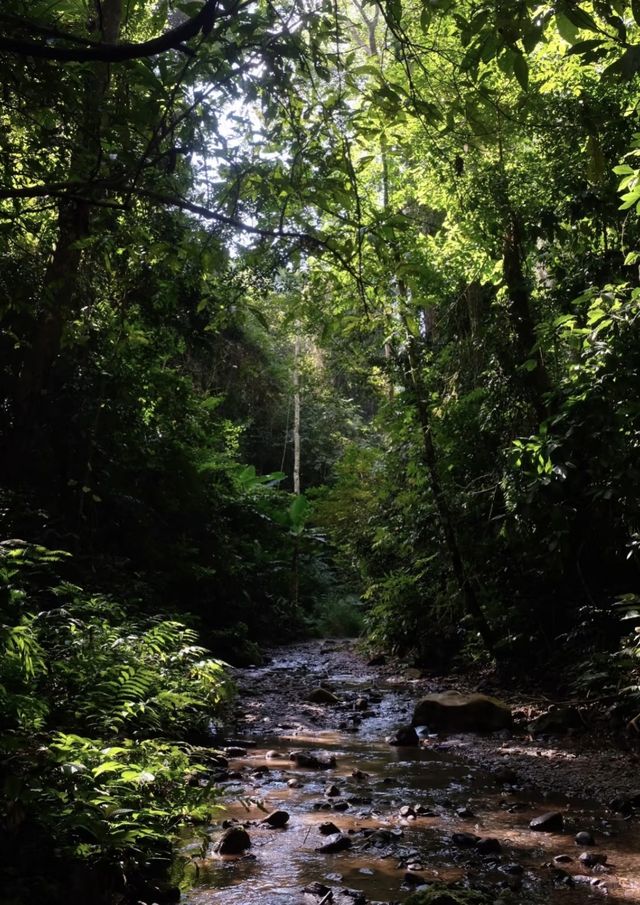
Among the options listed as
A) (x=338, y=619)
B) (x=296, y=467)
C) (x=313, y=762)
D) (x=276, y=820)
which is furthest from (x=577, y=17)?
(x=296, y=467)

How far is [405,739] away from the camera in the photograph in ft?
20.9

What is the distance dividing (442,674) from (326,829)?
228 inches

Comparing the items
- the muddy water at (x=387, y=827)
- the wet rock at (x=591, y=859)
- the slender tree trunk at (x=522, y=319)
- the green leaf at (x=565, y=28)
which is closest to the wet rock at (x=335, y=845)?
the muddy water at (x=387, y=827)

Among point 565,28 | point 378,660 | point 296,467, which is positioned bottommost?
point 378,660

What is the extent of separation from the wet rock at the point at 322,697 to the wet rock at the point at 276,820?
428 cm

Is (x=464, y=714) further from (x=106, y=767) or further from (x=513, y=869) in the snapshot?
(x=106, y=767)

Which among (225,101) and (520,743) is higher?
(225,101)

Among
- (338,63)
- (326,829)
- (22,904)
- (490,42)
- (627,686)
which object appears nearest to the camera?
(490,42)

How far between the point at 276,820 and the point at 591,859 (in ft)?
5.74

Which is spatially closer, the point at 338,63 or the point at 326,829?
the point at 338,63

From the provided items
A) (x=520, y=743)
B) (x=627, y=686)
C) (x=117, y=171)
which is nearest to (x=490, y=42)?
(x=117, y=171)

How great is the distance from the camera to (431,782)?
5141mm

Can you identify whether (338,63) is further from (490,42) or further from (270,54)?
(490,42)

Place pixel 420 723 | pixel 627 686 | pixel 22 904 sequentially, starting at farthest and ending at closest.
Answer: pixel 420 723, pixel 627 686, pixel 22 904
